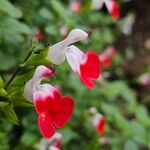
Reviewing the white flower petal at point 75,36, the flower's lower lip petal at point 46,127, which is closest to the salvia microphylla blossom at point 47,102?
the flower's lower lip petal at point 46,127

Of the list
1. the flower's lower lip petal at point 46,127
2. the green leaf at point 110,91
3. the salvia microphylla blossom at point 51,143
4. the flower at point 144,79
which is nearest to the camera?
the flower's lower lip petal at point 46,127

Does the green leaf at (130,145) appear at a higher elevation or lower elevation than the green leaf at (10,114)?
lower

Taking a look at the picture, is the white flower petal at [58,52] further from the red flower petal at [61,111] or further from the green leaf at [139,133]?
the green leaf at [139,133]

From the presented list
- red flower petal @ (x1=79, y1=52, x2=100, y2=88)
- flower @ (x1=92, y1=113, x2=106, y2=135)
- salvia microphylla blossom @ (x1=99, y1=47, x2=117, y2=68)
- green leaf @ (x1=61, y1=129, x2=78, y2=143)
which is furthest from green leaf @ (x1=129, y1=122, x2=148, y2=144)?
red flower petal @ (x1=79, y1=52, x2=100, y2=88)

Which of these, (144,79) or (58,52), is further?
(144,79)

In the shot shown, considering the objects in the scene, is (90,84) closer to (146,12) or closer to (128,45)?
(128,45)

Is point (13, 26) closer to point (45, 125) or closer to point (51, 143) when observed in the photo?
point (51, 143)

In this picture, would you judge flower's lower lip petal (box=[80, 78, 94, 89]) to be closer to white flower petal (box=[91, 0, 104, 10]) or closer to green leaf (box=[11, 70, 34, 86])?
green leaf (box=[11, 70, 34, 86])

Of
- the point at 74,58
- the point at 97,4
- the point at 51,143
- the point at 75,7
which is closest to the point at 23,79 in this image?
the point at 74,58
